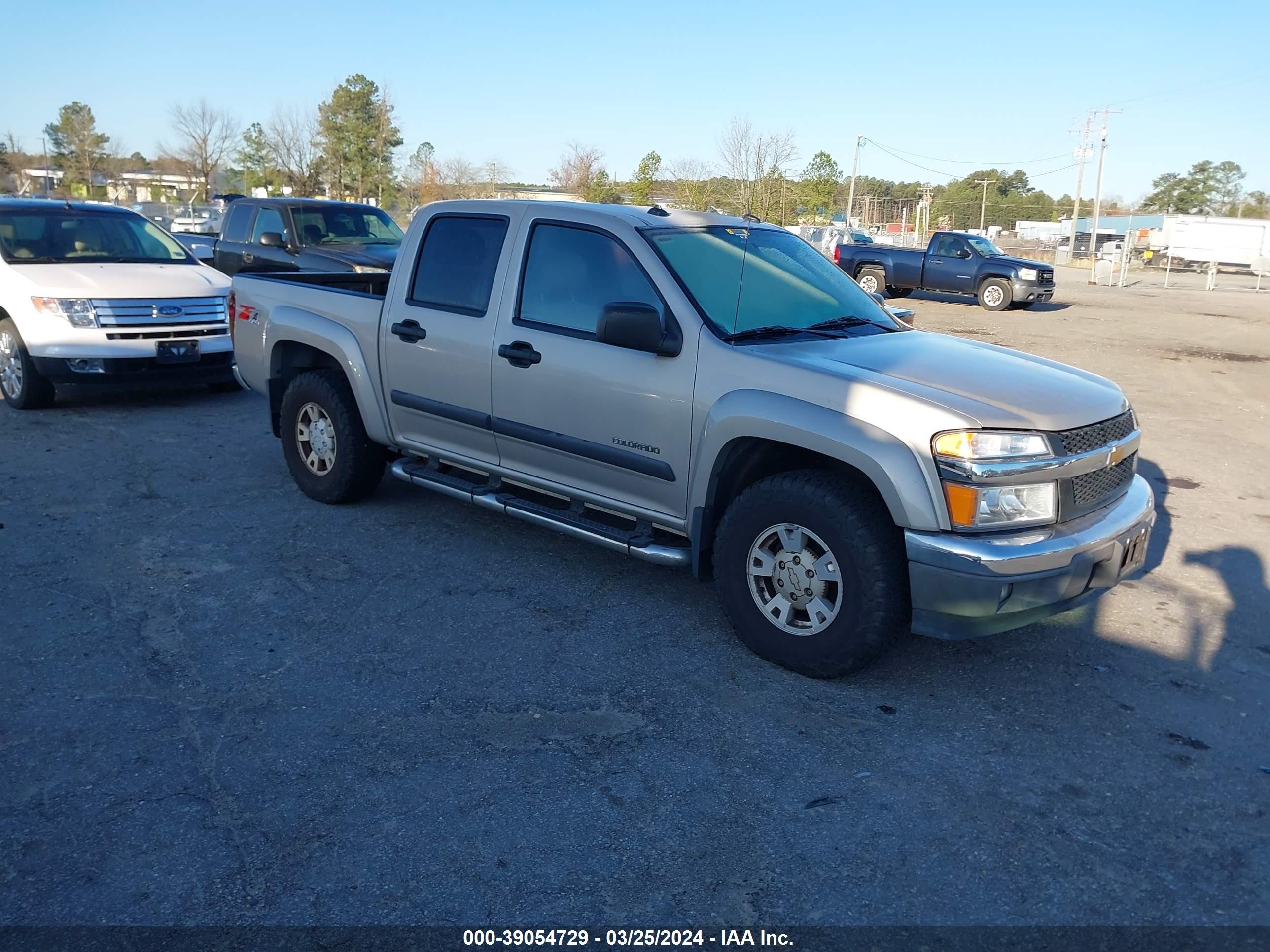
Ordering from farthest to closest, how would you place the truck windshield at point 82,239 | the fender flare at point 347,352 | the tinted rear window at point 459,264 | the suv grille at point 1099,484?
the truck windshield at point 82,239 < the fender flare at point 347,352 < the tinted rear window at point 459,264 < the suv grille at point 1099,484

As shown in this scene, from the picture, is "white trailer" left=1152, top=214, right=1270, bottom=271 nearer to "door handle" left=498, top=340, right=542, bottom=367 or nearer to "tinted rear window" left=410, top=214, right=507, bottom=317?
"tinted rear window" left=410, top=214, right=507, bottom=317

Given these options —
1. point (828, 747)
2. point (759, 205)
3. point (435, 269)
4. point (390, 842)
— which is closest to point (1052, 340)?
point (435, 269)

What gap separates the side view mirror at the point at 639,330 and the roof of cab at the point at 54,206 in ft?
24.9

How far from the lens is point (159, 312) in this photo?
8906 millimetres

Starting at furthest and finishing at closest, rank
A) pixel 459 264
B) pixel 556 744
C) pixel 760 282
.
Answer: pixel 459 264 → pixel 760 282 → pixel 556 744

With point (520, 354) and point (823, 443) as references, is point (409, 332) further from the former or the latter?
point (823, 443)

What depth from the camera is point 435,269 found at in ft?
18.5

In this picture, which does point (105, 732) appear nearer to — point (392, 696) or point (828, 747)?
point (392, 696)

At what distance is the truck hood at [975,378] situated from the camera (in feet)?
12.9

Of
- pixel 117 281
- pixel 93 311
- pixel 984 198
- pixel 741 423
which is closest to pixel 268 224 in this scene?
pixel 117 281

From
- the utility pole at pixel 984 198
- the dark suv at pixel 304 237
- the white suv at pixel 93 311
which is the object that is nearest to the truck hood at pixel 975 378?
the white suv at pixel 93 311

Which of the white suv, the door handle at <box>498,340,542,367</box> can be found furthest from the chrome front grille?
the door handle at <box>498,340,542,367</box>

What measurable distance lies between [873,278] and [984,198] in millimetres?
67260

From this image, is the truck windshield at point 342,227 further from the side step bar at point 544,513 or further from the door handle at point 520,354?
the door handle at point 520,354
